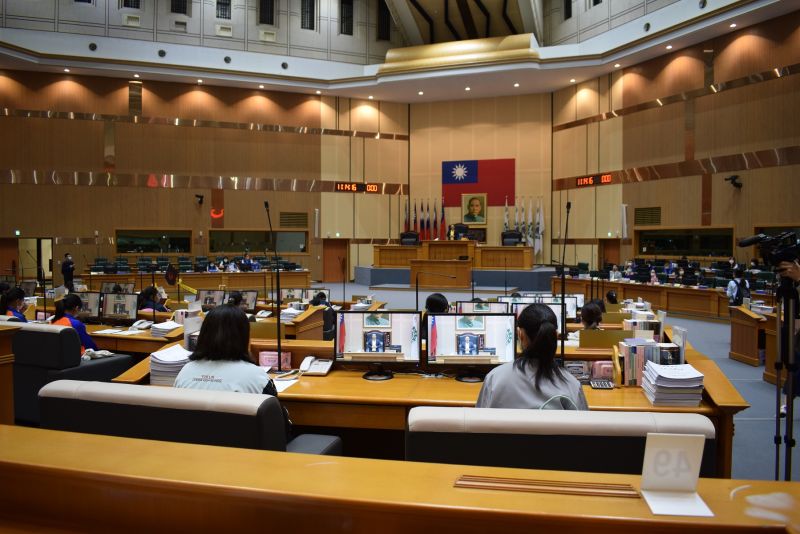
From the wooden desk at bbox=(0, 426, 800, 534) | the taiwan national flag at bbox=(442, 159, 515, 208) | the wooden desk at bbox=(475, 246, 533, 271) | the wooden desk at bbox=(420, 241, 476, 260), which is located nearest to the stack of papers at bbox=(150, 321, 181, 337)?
the wooden desk at bbox=(0, 426, 800, 534)

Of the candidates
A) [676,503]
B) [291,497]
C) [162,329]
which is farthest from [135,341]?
[676,503]

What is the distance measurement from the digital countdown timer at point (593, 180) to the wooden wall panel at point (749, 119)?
10.1 ft

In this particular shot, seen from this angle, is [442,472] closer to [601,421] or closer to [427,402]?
[601,421]

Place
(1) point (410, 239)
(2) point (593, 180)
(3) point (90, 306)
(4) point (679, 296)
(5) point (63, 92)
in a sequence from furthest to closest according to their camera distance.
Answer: (1) point (410, 239) < (2) point (593, 180) < (5) point (63, 92) < (4) point (679, 296) < (3) point (90, 306)

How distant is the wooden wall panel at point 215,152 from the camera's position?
1908 centimetres

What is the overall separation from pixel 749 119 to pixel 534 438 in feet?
51.4

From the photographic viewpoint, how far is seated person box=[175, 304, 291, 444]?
2.92m

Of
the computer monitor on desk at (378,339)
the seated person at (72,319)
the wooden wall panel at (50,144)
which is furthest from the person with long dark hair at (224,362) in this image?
the wooden wall panel at (50,144)

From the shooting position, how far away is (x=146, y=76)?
61.6 ft

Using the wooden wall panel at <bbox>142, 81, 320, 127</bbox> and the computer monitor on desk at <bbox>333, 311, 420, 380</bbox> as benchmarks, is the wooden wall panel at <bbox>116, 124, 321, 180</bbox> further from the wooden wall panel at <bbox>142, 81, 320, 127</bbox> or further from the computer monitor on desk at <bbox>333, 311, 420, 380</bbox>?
the computer monitor on desk at <bbox>333, 311, 420, 380</bbox>

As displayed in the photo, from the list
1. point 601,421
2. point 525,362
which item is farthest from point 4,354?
point 601,421

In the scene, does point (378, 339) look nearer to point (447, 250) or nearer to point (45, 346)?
point (45, 346)

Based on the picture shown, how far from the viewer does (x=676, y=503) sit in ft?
4.34

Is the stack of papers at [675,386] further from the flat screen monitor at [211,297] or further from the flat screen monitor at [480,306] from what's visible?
the flat screen monitor at [211,297]
